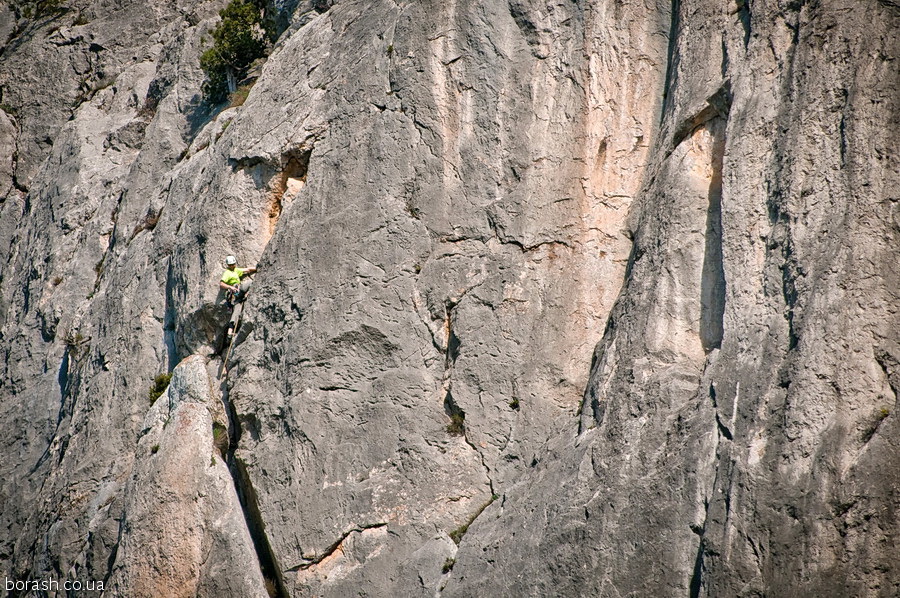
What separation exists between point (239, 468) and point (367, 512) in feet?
9.95

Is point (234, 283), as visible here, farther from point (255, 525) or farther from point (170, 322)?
point (255, 525)

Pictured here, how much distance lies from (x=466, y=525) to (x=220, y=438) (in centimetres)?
556

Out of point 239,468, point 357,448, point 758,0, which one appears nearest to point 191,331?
point 239,468

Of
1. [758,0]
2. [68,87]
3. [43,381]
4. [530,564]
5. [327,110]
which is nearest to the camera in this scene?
[530,564]

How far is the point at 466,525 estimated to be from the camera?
16484mm

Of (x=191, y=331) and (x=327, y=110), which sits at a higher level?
(x=327, y=110)

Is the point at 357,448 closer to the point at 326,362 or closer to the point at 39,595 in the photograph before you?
the point at 326,362

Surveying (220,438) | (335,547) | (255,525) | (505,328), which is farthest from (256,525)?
(505,328)

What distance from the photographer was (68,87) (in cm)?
3228

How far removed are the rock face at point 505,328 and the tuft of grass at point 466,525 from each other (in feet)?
0.16

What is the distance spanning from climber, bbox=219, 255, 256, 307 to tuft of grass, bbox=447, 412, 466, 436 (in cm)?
575

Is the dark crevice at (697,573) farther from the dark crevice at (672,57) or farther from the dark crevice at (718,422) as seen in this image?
the dark crevice at (672,57)

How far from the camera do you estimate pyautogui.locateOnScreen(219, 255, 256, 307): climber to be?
65.5ft

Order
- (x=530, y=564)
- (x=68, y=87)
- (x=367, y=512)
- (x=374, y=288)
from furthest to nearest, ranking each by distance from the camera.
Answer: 1. (x=68, y=87)
2. (x=374, y=288)
3. (x=367, y=512)
4. (x=530, y=564)
